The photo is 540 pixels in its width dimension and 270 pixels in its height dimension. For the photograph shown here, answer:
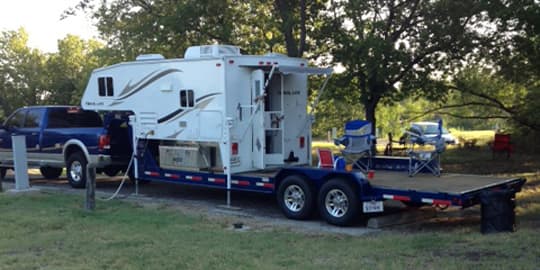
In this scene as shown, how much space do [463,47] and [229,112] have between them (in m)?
7.75

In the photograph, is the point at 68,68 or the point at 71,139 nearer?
the point at 71,139

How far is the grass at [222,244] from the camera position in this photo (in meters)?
6.65

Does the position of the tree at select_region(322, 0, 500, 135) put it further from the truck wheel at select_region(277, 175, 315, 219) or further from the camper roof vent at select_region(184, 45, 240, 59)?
the truck wheel at select_region(277, 175, 315, 219)

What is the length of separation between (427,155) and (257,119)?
126 inches

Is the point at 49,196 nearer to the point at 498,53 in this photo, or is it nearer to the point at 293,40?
the point at 293,40

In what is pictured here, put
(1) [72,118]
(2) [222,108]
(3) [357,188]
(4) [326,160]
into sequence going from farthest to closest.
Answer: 1. (1) [72,118]
2. (2) [222,108]
3. (4) [326,160]
4. (3) [357,188]

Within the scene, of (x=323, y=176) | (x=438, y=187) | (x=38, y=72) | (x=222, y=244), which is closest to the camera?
(x=222, y=244)

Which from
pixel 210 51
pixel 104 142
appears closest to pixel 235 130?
pixel 210 51

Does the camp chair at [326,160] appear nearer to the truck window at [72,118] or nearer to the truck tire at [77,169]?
the truck tire at [77,169]

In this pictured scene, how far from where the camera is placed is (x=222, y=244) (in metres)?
7.82

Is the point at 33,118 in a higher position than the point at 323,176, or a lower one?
higher

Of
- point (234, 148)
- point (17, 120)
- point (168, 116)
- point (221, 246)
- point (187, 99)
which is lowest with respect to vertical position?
point (221, 246)

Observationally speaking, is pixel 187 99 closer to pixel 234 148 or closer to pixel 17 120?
pixel 234 148

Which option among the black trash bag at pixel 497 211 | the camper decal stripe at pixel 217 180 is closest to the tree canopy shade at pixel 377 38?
the camper decal stripe at pixel 217 180
